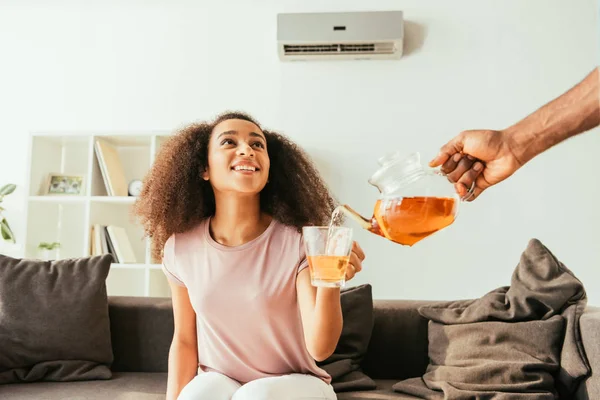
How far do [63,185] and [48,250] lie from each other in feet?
1.32

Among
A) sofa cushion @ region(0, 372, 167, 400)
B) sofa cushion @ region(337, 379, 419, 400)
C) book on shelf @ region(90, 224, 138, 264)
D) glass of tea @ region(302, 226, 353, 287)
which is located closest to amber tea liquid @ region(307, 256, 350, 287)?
glass of tea @ region(302, 226, 353, 287)

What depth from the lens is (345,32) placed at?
11.8ft

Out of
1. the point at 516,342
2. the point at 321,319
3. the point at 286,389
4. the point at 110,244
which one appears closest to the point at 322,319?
the point at 321,319

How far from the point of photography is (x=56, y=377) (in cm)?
225

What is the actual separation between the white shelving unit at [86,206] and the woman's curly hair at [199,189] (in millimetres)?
1364

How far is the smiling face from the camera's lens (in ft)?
5.86

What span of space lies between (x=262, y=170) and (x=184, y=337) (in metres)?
0.58

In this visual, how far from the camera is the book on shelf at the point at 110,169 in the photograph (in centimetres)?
350

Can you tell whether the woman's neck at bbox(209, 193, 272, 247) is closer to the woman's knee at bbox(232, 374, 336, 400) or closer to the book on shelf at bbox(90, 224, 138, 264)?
the woman's knee at bbox(232, 374, 336, 400)

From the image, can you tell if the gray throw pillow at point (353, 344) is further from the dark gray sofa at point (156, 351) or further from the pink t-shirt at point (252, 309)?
the pink t-shirt at point (252, 309)

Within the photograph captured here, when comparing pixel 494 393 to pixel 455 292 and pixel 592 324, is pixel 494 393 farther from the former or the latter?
pixel 455 292

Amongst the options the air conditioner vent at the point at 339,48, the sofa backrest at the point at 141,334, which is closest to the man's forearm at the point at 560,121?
the sofa backrest at the point at 141,334

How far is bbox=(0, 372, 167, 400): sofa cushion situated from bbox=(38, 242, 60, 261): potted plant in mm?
1486

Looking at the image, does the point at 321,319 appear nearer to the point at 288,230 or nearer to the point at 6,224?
the point at 288,230
